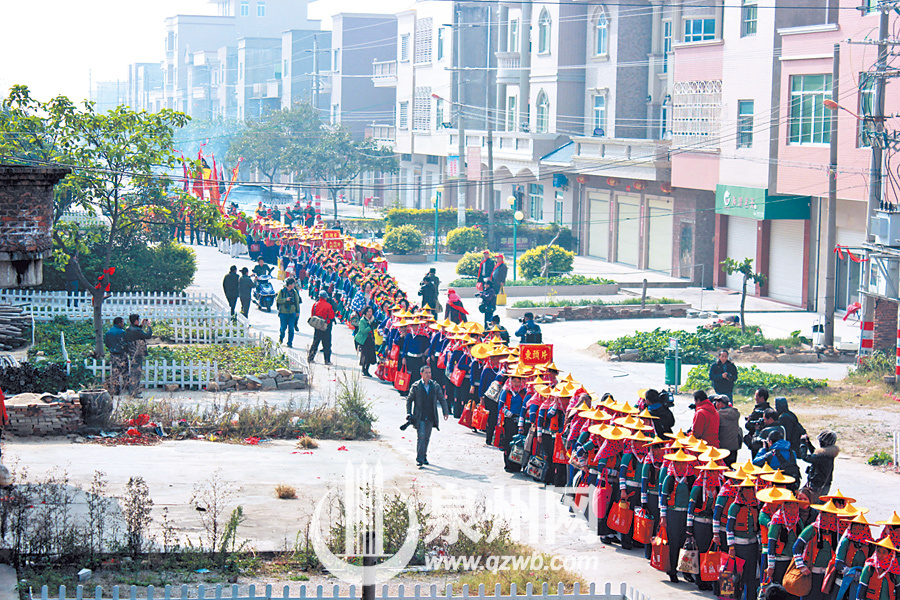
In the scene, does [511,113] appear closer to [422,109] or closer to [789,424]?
[422,109]

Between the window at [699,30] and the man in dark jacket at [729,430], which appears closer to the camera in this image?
the man in dark jacket at [729,430]

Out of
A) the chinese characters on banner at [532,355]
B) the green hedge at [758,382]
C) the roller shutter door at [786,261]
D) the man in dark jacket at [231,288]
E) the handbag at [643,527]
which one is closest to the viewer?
the handbag at [643,527]

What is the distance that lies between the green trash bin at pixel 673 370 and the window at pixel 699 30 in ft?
67.5

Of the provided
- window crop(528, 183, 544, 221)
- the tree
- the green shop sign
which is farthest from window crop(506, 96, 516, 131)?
the tree

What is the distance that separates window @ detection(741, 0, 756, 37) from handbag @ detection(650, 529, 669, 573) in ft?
89.9

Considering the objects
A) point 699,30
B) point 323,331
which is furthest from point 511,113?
point 323,331

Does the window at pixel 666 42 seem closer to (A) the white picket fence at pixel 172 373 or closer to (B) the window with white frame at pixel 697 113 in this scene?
(B) the window with white frame at pixel 697 113

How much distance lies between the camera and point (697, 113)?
37.8 metres

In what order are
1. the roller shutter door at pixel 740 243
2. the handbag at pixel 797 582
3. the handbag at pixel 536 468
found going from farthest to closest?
the roller shutter door at pixel 740 243, the handbag at pixel 536 468, the handbag at pixel 797 582

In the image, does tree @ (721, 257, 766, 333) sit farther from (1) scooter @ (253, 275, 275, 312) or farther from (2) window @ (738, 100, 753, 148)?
(1) scooter @ (253, 275, 275, 312)

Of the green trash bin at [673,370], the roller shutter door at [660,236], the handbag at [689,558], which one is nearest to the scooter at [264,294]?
the green trash bin at [673,370]

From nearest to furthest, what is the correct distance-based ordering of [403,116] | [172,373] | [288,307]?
1. [172,373]
2. [288,307]
3. [403,116]

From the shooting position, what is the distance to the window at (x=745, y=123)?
34750 mm

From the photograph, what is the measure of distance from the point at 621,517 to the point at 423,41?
56.4 m
